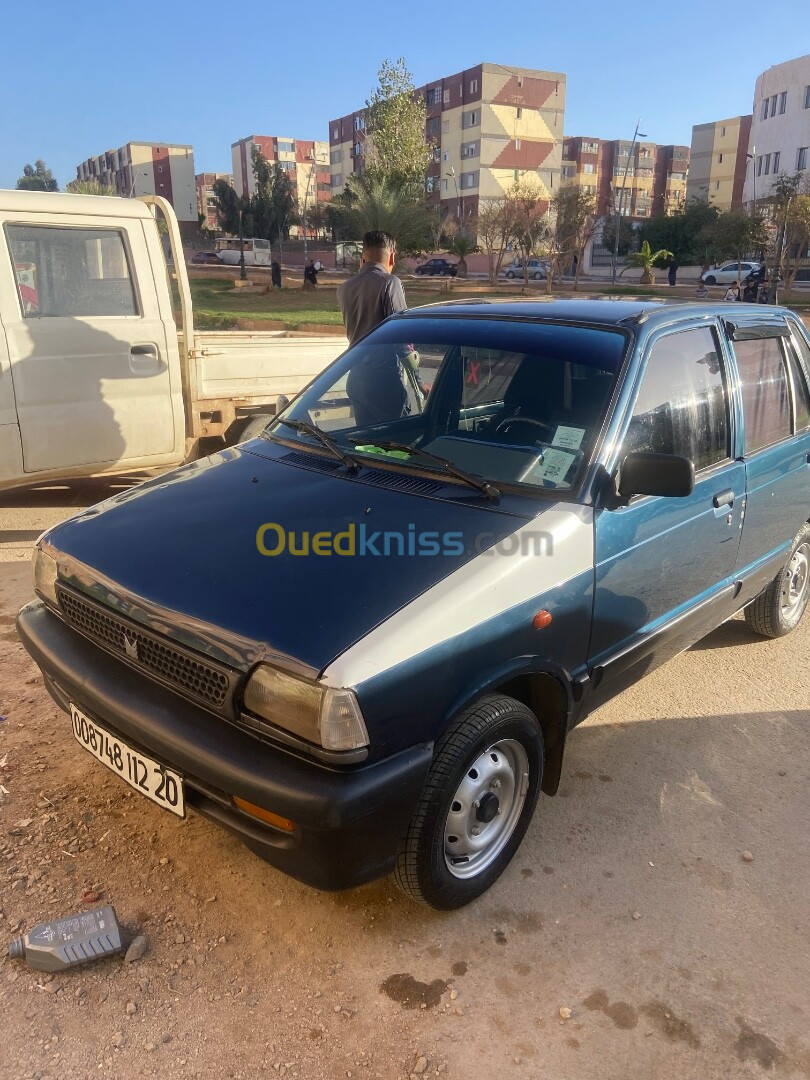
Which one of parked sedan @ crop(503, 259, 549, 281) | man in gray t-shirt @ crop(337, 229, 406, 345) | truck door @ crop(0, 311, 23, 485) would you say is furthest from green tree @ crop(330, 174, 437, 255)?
truck door @ crop(0, 311, 23, 485)

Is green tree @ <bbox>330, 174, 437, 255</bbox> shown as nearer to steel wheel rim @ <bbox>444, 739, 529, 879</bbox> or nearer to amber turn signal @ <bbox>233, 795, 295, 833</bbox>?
steel wheel rim @ <bbox>444, 739, 529, 879</bbox>

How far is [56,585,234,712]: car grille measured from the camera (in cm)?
223

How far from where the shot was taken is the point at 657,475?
8.72ft

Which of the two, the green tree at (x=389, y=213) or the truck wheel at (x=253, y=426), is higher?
the green tree at (x=389, y=213)

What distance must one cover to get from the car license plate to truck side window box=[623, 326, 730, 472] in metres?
1.84

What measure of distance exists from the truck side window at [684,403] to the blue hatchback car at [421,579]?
0.01 meters

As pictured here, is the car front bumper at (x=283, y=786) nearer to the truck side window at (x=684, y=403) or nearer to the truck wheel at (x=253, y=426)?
the truck side window at (x=684, y=403)

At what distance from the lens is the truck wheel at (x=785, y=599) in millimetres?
4480

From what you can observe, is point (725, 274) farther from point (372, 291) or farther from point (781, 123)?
point (372, 291)

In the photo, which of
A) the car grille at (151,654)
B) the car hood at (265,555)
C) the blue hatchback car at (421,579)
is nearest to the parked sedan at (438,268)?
the blue hatchback car at (421,579)

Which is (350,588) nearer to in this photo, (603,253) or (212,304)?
(212,304)

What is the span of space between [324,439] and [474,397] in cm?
67

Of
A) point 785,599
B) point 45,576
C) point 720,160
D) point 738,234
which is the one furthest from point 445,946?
point 720,160

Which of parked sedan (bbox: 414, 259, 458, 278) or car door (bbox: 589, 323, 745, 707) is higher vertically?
parked sedan (bbox: 414, 259, 458, 278)
